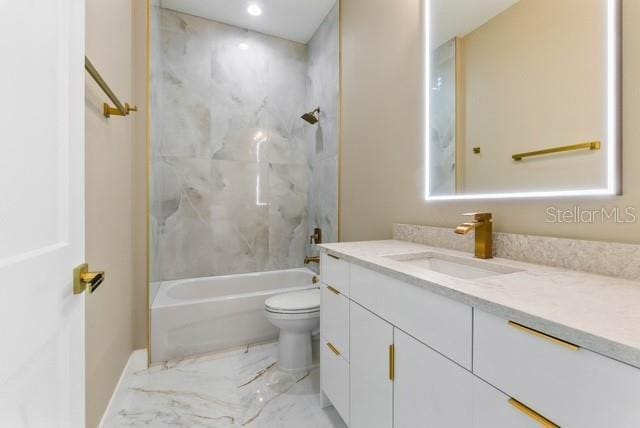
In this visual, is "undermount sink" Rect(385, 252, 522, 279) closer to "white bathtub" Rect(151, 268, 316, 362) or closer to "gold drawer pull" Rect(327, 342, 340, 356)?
"gold drawer pull" Rect(327, 342, 340, 356)

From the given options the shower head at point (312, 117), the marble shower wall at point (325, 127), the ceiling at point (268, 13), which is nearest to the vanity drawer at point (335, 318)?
the marble shower wall at point (325, 127)

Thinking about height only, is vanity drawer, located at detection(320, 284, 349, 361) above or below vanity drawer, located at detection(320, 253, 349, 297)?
below

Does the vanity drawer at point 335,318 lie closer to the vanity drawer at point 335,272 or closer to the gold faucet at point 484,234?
the vanity drawer at point 335,272

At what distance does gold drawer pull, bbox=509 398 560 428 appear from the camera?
0.52 metres

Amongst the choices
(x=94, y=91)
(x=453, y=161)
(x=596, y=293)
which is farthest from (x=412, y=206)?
(x=94, y=91)

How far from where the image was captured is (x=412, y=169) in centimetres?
161

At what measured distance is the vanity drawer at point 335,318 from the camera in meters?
1.27

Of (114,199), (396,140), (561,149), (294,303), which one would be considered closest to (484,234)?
(561,149)

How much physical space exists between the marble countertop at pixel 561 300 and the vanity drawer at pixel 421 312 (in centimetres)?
3

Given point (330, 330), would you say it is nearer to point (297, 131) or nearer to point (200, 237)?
point (200, 237)

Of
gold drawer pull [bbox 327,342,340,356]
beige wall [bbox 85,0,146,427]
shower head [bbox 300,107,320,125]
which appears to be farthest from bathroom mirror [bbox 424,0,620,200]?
beige wall [bbox 85,0,146,427]

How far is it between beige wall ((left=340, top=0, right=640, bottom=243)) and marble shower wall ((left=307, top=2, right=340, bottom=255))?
132 millimetres

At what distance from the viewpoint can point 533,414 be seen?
0.55 m

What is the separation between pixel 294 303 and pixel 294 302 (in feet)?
0.06
